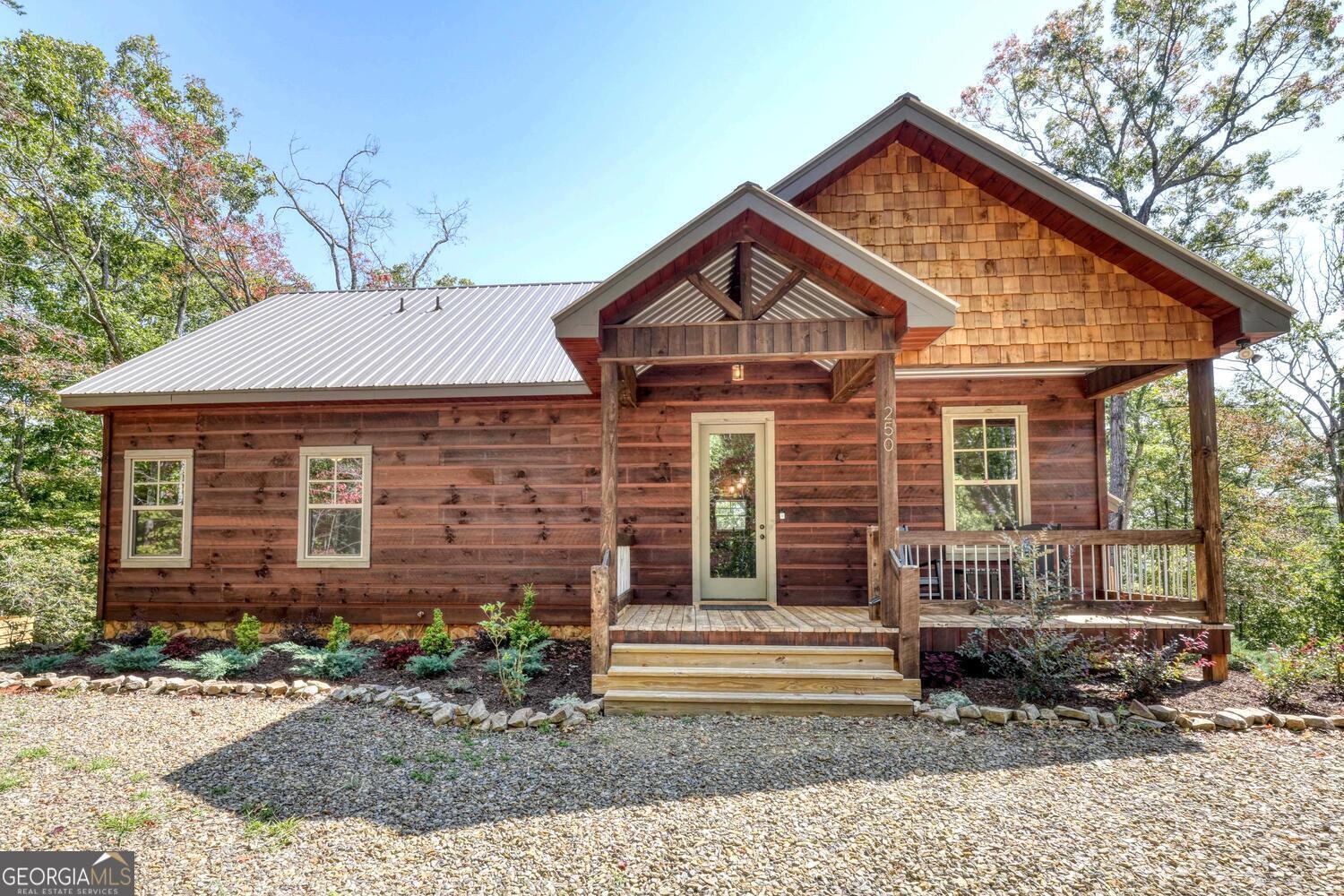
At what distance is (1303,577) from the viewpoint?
9.32 m

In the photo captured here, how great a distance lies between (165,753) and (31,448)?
13.7m

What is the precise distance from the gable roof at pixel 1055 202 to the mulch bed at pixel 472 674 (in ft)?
17.2

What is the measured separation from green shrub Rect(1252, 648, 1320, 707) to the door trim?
434 cm

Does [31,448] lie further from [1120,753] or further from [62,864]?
[1120,753]

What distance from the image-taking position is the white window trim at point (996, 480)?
23.6 ft

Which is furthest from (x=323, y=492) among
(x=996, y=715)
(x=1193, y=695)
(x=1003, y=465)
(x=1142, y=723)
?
(x=1193, y=695)

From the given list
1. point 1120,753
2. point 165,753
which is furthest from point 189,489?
point 1120,753

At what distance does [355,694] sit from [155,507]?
4724mm

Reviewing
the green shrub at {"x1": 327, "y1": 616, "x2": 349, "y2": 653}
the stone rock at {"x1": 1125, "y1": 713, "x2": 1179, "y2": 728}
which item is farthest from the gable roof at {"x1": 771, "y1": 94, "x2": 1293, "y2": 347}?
the green shrub at {"x1": 327, "y1": 616, "x2": 349, "y2": 653}

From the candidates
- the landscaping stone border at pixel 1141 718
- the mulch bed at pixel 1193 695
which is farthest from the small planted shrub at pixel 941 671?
the landscaping stone border at pixel 1141 718

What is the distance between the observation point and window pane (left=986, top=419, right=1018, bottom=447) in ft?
24.1

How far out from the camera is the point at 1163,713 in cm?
468

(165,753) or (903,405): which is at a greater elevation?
(903,405)

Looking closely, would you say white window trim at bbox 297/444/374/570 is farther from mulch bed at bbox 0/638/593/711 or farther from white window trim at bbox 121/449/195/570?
white window trim at bbox 121/449/195/570
